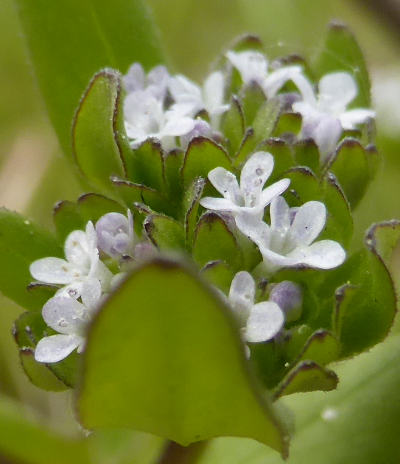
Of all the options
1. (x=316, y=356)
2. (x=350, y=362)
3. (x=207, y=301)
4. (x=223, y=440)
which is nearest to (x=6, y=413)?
(x=223, y=440)

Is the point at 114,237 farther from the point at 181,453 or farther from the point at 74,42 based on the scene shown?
the point at 74,42

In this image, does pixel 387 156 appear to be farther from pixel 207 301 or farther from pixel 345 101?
pixel 207 301

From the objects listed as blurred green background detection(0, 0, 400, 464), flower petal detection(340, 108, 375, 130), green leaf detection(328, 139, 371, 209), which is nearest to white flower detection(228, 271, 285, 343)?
green leaf detection(328, 139, 371, 209)

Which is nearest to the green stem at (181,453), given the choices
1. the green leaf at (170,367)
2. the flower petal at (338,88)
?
the green leaf at (170,367)

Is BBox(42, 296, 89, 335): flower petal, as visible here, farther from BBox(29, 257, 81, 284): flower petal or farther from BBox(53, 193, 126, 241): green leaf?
BBox(53, 193, 126, 241): green leaf

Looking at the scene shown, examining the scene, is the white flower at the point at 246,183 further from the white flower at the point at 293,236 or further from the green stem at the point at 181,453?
the green stem at the point at 181,453
